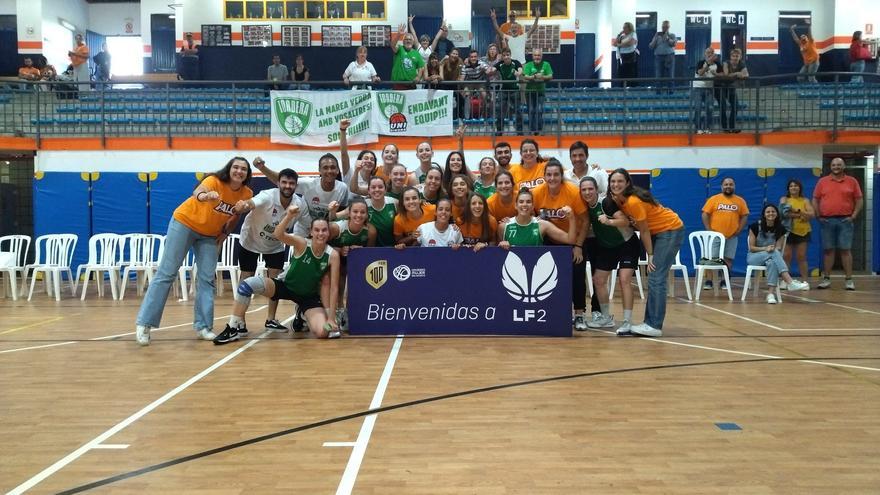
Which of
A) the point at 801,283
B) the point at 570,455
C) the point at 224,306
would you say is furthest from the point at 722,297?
the point at 570,455

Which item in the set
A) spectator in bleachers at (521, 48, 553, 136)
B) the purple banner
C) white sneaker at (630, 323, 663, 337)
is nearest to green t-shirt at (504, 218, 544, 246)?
the purple banner

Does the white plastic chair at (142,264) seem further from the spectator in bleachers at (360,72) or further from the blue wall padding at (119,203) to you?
the spectator in bleachers at (360,72)

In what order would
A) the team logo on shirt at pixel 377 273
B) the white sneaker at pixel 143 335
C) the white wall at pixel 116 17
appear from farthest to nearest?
the white wall at pixel 116 17 → the team logo on shirt at pixel 377 273 → the white sneaker at pixel 143 335

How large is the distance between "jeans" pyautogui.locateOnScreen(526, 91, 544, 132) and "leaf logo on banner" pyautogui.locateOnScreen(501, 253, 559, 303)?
7.93 m

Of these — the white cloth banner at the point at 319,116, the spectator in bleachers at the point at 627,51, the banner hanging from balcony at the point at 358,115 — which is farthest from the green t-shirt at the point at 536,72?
the white cloth banner at the point at 319,116

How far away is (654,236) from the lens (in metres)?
7.70

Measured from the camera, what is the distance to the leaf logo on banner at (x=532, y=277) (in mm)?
7586

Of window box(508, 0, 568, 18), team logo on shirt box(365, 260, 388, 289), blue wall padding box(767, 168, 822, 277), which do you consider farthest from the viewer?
window box(508, 0, 568, 18)

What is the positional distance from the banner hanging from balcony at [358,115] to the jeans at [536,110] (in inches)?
63.4

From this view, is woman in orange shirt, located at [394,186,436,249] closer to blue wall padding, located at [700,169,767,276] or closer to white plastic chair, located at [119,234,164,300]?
white plastic chair, located at [119,234,164,300]

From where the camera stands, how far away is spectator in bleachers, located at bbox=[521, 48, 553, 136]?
15.0 metres

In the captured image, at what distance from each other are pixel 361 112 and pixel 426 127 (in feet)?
4.30

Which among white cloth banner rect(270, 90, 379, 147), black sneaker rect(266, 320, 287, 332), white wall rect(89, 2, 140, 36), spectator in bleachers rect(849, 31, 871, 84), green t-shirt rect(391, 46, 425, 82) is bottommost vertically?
black sneaker rect(266, 320, 287, 332)

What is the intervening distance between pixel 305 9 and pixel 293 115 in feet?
24.0
